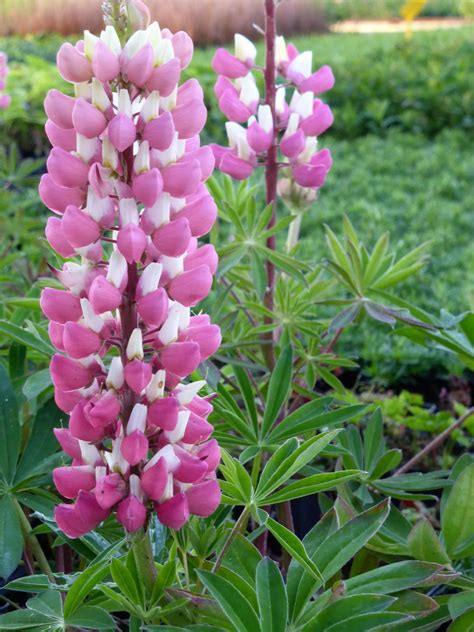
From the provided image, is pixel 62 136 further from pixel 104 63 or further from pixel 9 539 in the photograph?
pixel 9 539

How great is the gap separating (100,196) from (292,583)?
42 cm

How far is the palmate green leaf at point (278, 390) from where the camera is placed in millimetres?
1063

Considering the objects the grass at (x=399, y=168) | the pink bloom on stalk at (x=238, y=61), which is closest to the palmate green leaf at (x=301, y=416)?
the pink bloom on stalk at (x=238, y=61)

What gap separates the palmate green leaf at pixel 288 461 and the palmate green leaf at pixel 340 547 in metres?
Answer: 0.08

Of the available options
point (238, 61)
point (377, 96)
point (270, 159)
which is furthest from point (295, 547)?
point (377, 96)

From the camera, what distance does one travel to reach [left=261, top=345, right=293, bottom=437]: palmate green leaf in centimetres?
106

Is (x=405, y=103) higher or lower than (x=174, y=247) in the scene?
lower

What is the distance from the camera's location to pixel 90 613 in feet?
2.63

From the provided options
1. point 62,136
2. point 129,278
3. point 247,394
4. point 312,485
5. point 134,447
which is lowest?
point 247,394

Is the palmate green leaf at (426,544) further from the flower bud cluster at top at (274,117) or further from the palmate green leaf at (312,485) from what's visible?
the flower bud cluster at top at (274,117)

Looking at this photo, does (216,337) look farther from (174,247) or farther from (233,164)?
(233,164)

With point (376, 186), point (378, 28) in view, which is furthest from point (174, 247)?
point (378, 28)

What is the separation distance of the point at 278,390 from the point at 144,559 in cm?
35

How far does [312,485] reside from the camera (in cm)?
83
